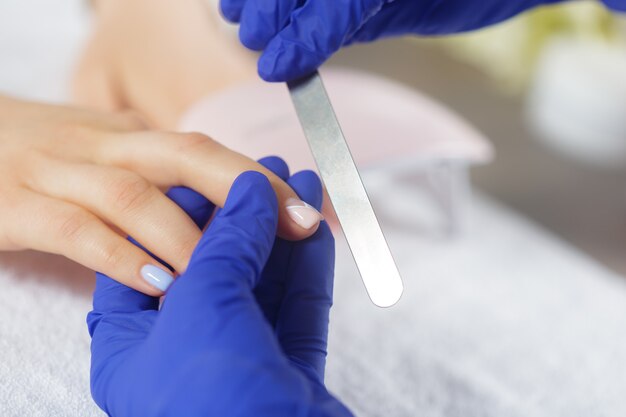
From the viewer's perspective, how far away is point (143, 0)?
1.21m

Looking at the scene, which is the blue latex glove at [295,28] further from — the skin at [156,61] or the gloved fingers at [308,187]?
the skin at [156,61]

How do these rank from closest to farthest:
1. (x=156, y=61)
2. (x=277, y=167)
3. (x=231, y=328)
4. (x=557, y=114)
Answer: (x=231, y=328) < (x=277, y=167) < (x=156, y=61) < (x=557, y=114)

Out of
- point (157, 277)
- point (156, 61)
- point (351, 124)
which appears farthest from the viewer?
point (156, 61)

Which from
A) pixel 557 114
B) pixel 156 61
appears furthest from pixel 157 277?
pixel 557 114

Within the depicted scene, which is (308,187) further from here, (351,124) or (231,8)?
(351,124)

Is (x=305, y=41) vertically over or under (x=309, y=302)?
over

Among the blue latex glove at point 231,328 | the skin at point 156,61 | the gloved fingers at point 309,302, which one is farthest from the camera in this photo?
the skin at point 156,61

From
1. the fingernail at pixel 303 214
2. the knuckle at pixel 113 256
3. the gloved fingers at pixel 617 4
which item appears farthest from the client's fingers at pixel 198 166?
the gloved fingers at pixel 617 4

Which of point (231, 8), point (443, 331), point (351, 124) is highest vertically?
point (231, 8)

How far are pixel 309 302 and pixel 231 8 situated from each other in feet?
1.15

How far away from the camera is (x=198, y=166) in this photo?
0.68 metres

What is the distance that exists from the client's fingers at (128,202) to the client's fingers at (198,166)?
35 millimetres

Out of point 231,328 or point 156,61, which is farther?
point 156,61

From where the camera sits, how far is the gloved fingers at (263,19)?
2.29 feet
